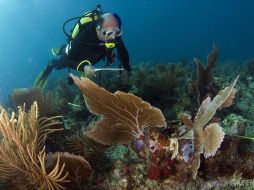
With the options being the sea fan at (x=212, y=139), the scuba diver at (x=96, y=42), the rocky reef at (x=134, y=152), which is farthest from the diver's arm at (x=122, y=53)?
the sea fan at (x=212, y=139)

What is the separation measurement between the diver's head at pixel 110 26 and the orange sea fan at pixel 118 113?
3.09 meters

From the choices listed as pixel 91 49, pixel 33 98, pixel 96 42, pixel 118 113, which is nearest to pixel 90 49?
pixel 91 49

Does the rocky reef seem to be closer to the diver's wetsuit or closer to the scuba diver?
the scuba diver

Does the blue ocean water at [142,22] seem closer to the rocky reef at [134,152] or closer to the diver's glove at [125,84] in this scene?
the diver's glove at [125,84]

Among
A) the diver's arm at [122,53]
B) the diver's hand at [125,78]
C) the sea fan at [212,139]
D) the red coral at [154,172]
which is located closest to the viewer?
the sea fan at [212,139]

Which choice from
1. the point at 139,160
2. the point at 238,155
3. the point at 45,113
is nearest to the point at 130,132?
the point at 139,160

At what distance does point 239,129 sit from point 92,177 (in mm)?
1787

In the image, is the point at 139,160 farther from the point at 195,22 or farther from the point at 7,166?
the point at 195,22

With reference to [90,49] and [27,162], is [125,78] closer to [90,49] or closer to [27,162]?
[90,49]

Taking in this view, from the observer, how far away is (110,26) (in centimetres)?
638

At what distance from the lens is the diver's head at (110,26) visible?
20.9 feet

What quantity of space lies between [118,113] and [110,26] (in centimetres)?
327

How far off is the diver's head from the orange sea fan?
309 cm

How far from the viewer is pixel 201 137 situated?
10.6 ft
